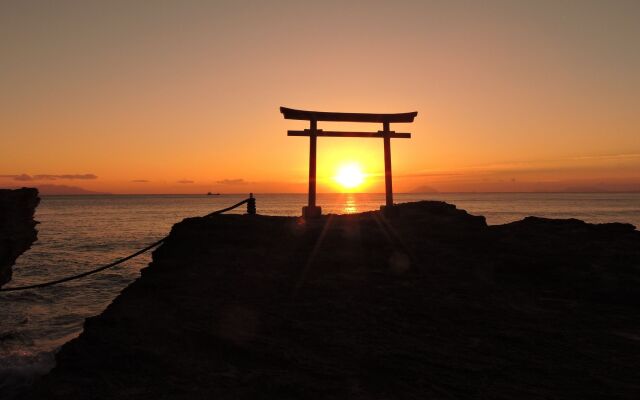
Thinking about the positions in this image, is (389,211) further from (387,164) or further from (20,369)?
(20,369)

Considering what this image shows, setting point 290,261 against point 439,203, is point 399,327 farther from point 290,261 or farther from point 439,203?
point 439,203

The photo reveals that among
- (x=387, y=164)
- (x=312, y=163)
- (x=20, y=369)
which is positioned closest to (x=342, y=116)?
(x=312, y=163)

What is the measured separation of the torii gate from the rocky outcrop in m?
7.55

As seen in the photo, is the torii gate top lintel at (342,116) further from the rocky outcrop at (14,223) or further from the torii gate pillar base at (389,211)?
the rocky outcrop at (14,223)

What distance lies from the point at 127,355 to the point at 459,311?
4.98 m

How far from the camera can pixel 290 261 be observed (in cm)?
972

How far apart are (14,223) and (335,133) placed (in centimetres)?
909

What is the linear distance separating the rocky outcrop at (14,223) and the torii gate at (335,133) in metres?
7.55

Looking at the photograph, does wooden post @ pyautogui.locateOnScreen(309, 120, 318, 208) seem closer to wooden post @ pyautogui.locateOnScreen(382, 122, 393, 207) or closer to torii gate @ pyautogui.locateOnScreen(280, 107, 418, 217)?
torii gate @ pyautogui.locateOnScreen(280, 107, 418, 217)

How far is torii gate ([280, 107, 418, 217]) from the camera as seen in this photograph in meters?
13.9

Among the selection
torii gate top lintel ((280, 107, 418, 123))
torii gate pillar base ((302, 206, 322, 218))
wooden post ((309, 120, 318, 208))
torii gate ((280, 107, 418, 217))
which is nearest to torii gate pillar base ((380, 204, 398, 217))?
torii gate ((280, 107, 418, 217))

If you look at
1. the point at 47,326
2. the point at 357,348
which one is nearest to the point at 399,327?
the point at 357,348

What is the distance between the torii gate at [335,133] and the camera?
13.9m

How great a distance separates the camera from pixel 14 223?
7688 millimetres
